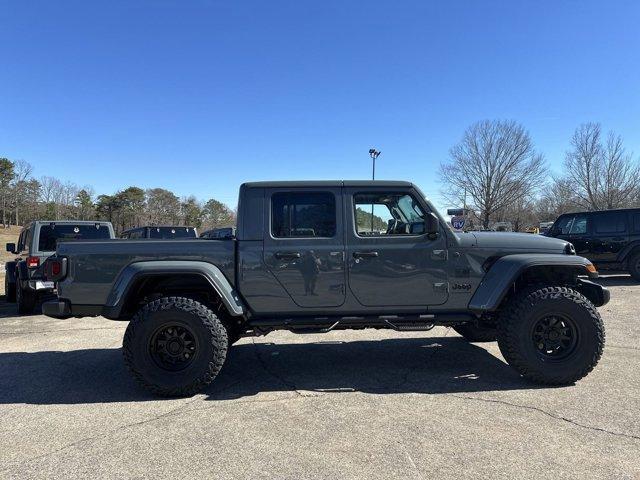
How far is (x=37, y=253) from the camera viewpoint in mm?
8125

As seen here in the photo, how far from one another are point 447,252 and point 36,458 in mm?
3721

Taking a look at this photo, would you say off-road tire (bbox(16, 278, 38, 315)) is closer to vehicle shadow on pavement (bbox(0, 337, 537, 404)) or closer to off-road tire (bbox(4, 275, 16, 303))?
off-road tire (bbox(4, 275, 16, 303))

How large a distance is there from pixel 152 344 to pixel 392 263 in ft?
7.86

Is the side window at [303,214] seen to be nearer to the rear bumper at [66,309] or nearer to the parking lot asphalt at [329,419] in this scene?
the parking lot asphalt at [329,419]

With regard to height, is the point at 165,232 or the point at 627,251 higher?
the point at 165,232

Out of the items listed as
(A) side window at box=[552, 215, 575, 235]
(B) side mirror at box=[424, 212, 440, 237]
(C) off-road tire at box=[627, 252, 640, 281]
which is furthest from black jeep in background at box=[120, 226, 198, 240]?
(C) off-road tire at box=[627, 252, 640, 281]

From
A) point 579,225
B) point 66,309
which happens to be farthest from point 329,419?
point 579,225

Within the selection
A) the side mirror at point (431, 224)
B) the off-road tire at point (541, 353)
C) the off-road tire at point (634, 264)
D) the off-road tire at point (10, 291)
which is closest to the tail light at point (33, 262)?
the off-road tire at point (10, 291)

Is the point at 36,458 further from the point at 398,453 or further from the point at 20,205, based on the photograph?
the point at 20,205

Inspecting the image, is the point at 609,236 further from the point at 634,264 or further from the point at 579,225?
the point at 634,264

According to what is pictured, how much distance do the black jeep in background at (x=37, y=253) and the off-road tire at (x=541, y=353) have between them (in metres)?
6.51

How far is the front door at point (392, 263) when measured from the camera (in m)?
4.34

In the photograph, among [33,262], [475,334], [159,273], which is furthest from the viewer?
[33,262]

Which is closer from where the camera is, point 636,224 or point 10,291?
point 10,291
